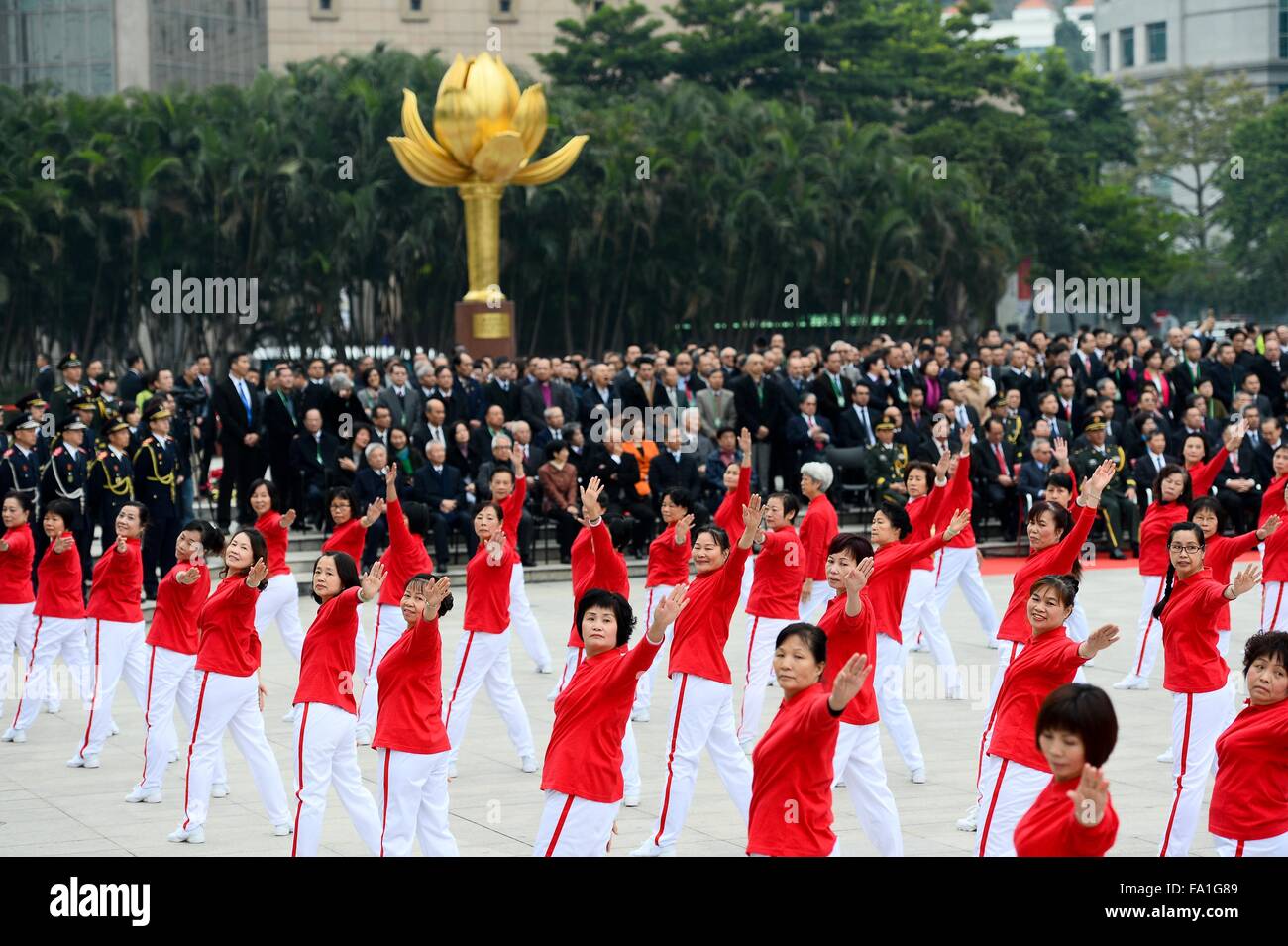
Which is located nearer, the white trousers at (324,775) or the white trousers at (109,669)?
the white trousers at (324,775)

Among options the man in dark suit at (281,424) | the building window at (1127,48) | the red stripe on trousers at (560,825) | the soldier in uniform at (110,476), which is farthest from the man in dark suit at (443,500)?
the building window at (1127,48)

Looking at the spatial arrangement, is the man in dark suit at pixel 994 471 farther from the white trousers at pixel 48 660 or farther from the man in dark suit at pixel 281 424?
the white trousers at pixel 48 660

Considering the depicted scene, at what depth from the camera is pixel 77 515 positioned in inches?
592

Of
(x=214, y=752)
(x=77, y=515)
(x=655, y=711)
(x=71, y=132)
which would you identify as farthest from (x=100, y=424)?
(x=71, y=132)

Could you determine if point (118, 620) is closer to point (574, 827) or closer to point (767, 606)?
point (767, 606)

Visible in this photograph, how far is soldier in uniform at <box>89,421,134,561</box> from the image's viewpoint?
50.0 ft

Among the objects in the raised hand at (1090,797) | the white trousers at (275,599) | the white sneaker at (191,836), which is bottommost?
the white sneaker at (191,836)

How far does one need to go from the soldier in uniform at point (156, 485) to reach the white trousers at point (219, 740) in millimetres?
6961

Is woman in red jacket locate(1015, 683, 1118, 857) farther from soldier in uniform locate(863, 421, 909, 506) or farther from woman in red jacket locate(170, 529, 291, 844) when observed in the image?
soldier in uniform locate(863, 421, 909, 506)

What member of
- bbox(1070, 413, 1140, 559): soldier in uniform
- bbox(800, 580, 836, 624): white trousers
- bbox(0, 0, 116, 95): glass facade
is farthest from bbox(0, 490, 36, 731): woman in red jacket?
bbox(0, 0, 116, 95): glass facade

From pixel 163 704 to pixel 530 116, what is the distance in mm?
13580

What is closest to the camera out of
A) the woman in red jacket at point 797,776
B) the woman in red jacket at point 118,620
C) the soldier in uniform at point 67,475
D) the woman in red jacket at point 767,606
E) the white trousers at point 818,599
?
the woman in red jacket at point 797,776

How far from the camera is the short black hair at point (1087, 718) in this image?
16.7 ft

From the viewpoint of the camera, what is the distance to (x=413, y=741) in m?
7.68
